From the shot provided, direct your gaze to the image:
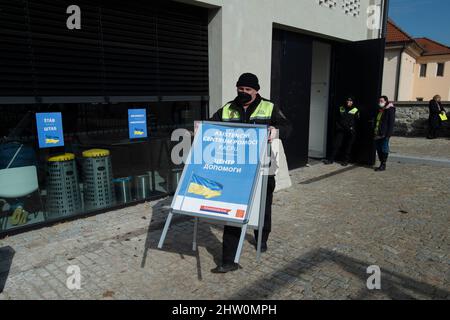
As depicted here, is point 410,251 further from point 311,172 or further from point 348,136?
Result: point 348,136

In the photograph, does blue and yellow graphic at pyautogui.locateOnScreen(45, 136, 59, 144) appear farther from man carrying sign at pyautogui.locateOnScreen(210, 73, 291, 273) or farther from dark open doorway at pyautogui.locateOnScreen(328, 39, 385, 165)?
dark open doorway at pyautogui.locateOnScreen(328, 39, 385, 165)

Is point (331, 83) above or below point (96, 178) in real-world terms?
above

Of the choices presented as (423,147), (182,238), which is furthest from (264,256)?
(423,147)

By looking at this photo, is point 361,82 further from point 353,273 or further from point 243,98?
point 353,273

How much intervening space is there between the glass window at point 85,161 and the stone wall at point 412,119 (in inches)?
514

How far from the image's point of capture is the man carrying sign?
11.2 ft

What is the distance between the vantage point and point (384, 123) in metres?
8.10

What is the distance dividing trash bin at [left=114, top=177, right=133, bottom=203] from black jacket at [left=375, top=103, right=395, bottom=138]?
597cm

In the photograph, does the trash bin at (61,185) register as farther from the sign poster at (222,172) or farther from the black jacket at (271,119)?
the black jacket at (271,119)

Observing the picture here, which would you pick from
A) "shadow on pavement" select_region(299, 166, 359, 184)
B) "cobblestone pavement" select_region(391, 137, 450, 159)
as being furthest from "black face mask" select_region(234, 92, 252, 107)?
"cobblestone pavement" select_region(391, 137, 450, 159)

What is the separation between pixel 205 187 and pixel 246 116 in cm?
86

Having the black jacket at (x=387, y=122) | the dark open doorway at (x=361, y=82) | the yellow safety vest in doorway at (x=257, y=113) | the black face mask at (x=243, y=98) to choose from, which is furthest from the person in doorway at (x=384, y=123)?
the black face mask at (x=243, y=98)

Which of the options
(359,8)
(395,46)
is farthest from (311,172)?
(395,46)

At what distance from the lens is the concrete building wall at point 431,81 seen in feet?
117
